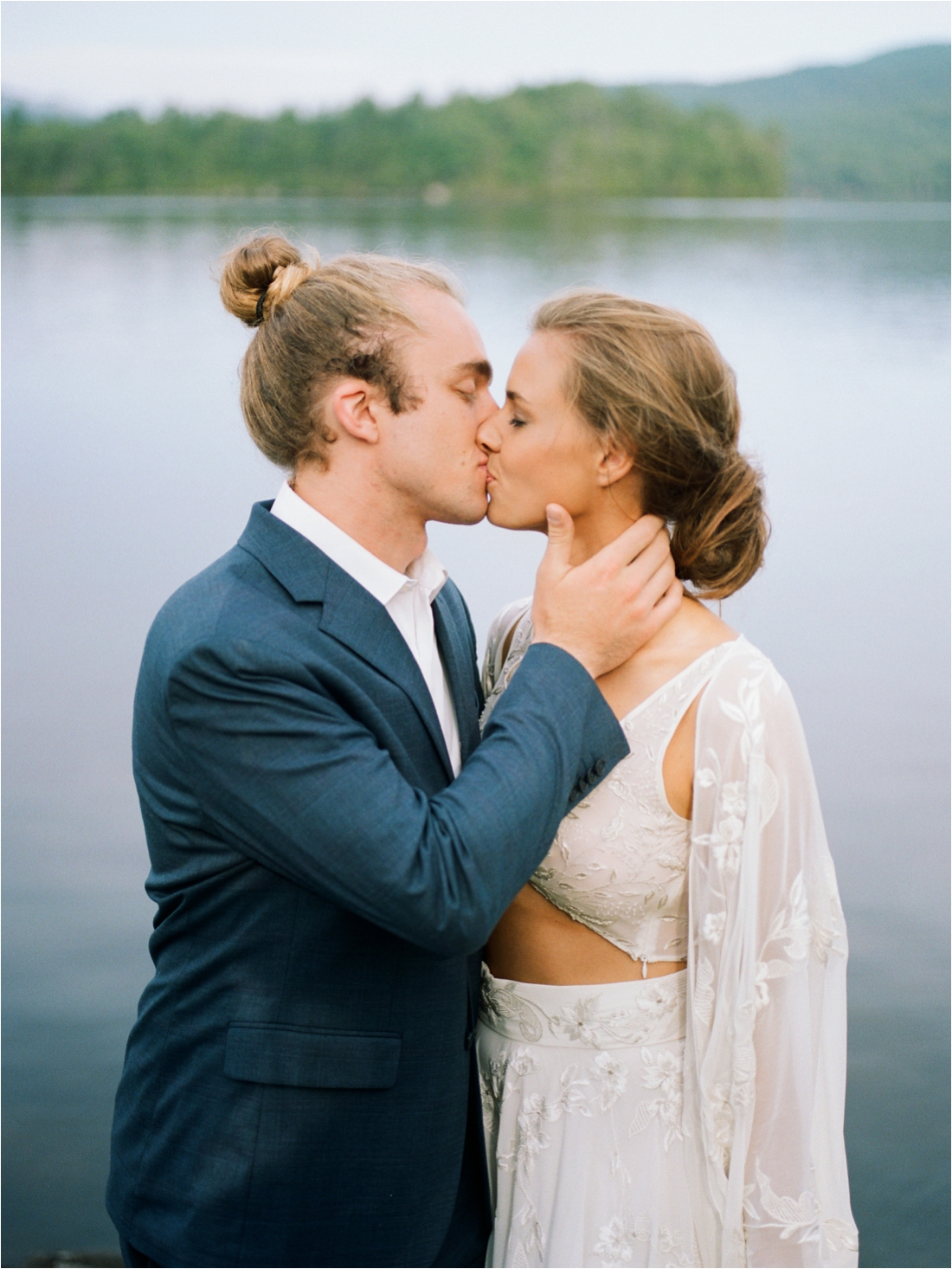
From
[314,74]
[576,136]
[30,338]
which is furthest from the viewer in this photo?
[576,136]

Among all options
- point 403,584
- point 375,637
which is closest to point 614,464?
point 403,584

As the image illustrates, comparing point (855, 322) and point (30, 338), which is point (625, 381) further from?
A: point (30, 338)

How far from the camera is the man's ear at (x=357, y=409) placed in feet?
5.73

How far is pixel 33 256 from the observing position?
31.2 ft

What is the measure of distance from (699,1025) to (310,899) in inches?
24.5

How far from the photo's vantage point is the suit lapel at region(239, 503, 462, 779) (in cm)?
161

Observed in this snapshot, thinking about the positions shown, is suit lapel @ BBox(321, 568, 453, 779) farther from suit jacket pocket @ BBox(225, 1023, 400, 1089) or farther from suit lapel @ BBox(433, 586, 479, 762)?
suit jacket pocket @ BBox(225, 1023, 400, 1089)

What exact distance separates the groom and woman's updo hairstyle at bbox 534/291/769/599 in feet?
0.30

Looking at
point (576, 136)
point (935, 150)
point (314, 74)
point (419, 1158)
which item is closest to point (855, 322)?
point (935, 150)

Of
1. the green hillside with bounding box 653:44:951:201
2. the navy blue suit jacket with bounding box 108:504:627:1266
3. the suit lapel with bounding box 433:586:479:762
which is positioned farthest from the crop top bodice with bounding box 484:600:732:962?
the green hillside with bounding box 653:44:951:201

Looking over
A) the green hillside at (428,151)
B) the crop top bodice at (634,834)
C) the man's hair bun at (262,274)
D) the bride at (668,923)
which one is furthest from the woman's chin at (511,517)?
the green hillside at (428,151)

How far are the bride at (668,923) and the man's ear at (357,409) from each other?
18 centimetres

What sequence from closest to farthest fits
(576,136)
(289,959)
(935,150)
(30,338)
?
(289,959) < (935,150) < (30,338) < (576,136)

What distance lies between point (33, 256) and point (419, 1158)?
30.6ft
